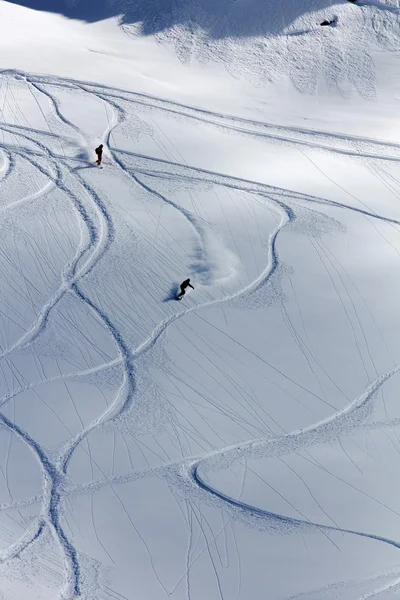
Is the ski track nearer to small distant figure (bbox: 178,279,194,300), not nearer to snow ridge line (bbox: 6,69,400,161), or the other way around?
snow ridge line (bbox: 6,69,400,161)

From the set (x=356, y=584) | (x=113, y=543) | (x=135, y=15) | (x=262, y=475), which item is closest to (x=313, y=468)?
(x=262, y=475)

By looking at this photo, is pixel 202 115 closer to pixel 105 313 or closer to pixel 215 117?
pixel 215 117

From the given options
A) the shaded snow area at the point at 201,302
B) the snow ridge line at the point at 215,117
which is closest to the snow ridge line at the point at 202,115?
the snow ridge line at the point at 215,117

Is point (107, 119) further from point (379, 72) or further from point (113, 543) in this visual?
point (113, 543)

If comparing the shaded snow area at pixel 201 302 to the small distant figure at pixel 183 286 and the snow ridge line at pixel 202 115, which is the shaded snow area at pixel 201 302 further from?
the small distant figure at pixel 183 286

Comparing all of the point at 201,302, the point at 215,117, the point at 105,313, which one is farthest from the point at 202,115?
the point at 105,313
